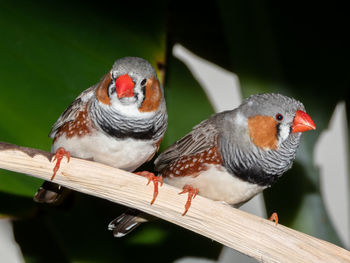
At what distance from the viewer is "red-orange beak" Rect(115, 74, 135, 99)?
3.53 feet

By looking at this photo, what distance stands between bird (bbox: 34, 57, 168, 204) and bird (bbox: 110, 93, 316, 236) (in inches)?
4.8

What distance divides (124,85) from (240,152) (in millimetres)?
346

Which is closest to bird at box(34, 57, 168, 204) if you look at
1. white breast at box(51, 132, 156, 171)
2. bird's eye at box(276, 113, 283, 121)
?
white breast at box(51, 132, 156, 171)

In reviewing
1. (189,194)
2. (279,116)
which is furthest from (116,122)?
(279,116)

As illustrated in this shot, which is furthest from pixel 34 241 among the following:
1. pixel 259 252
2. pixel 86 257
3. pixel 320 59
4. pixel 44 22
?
pixel 320 59

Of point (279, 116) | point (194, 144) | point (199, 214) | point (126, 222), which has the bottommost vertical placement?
point (126, 222)

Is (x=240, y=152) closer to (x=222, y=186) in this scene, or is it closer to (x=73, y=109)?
(x=222, y=186)

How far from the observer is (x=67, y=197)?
1432mm

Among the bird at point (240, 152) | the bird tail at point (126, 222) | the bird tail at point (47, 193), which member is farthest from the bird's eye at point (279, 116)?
the bird tail at point (47, 193)

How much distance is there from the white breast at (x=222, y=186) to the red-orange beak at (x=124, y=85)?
32 centimetres

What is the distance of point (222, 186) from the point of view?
1271 mm

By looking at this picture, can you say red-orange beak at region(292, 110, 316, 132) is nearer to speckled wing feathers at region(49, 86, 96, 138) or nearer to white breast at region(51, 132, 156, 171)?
white breast at region(51, 132, 156, 171)

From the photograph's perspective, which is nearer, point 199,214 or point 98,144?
point 199,214

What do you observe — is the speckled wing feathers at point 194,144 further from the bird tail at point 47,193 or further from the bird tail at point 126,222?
the bird tail at point 47,193
